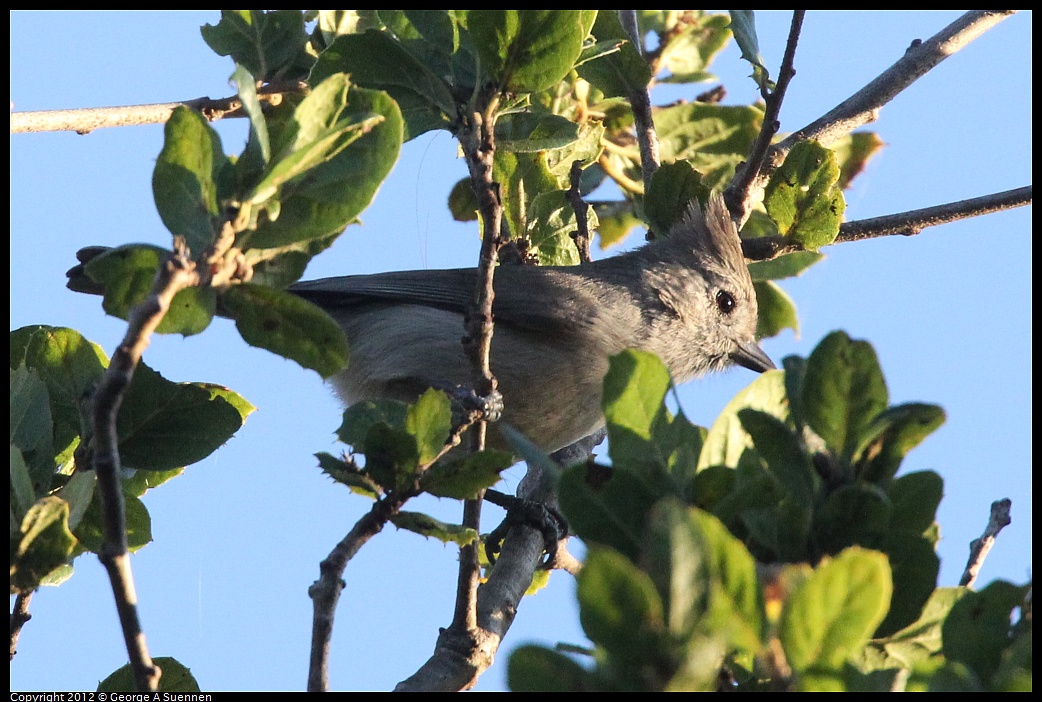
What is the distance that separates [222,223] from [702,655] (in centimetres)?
118

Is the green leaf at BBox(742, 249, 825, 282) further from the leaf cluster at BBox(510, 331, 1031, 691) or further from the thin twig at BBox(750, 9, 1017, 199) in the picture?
the leaf cluster at BBox(510, 331, 1031, 691)

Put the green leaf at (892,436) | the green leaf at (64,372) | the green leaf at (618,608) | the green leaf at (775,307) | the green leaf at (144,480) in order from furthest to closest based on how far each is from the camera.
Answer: the green leaf at (775,307)
the green leaf at (144,480)
the green leaf at (64,372)
the green leaf at (892,436)
the green leaf at (618,608)

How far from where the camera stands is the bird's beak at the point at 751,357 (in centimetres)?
510

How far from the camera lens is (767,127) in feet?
11.5

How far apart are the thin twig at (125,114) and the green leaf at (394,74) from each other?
1.44ft

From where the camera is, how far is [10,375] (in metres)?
2.55

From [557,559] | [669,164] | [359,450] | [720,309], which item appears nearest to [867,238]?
[669,164]

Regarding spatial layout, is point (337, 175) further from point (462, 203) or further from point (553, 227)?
point (462, 203)

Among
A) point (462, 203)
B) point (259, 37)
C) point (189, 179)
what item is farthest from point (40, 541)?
point (462, 203)

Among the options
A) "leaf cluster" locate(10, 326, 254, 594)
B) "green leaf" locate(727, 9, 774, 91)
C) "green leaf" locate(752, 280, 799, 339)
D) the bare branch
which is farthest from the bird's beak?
the bare branch

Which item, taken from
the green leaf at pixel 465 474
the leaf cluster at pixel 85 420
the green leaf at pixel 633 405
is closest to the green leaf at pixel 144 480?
the leaf cluster at pixel 85 420

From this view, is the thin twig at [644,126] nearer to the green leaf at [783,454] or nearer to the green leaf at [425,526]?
the green leaf at [425,526]

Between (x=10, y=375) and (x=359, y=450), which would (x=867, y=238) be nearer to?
(x=359, y=450)

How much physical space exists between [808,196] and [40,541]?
269 cm
